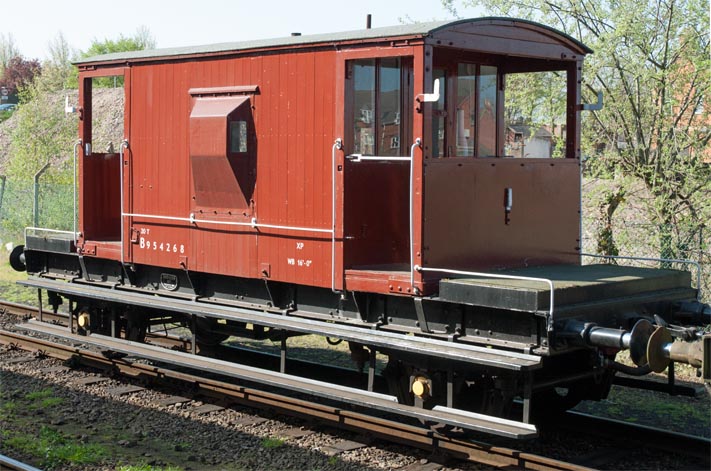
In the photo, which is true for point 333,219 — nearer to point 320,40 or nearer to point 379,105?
point 379,105

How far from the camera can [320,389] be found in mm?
8180

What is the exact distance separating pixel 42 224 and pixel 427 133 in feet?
51.4

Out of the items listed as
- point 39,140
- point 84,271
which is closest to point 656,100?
point 84,271

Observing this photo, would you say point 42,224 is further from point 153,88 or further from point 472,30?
point 472,30

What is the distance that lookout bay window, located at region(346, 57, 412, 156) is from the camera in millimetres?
8047

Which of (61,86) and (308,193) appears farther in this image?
(61,86)

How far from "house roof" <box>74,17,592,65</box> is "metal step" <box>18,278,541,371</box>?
8.25 ft

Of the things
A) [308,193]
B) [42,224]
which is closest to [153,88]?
[308,193]

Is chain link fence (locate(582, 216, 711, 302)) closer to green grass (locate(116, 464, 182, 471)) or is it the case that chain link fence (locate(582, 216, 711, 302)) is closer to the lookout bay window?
the lookout bay window

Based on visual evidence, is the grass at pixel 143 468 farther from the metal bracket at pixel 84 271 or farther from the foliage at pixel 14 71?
the foliage at pixel 14 71

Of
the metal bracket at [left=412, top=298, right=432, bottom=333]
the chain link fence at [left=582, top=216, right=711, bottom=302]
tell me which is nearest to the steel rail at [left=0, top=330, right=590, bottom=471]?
the metal bracket at [left=412, top=298, right=432, bottom=333]

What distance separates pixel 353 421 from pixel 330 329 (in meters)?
0.87

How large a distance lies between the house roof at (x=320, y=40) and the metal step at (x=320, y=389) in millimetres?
3055

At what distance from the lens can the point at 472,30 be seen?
785cm
